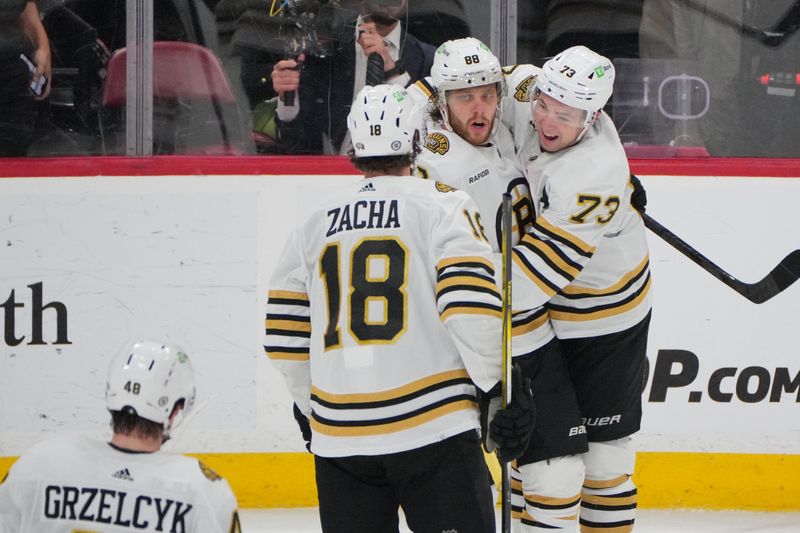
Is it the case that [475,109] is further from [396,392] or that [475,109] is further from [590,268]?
[396,392]

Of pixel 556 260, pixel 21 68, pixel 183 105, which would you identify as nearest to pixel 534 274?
pixel 556 260

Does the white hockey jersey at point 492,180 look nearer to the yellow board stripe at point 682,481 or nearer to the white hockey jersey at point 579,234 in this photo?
the white hockey jersey at point 579,234

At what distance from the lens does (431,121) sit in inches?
121

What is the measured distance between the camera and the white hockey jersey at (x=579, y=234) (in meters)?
2.83

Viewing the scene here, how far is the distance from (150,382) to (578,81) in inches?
51.2

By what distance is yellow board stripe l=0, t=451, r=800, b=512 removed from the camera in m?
→ 4.02

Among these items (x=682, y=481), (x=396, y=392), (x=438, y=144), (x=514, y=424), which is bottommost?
(x=682, y=481)

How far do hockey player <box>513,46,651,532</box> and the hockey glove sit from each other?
0.96 ft

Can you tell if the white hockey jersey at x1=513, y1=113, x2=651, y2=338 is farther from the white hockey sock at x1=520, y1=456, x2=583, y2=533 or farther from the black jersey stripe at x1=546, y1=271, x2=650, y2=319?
the white hockey sock at x1=520, y1=456, x2=583, y2=533

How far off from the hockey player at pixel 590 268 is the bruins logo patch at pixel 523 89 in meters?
0.10

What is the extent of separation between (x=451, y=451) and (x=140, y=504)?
0.72 metres

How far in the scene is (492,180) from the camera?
2984mm

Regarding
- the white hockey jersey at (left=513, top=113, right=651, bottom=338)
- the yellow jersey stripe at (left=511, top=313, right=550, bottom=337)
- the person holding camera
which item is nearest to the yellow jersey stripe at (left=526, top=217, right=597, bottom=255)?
the white hockey jersey at (left=513, top=113, right=651, bottom=338)

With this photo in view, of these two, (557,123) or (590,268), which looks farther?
(590,268)
